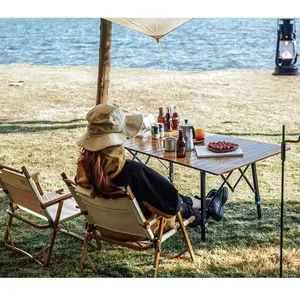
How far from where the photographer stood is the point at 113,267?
3531 mm

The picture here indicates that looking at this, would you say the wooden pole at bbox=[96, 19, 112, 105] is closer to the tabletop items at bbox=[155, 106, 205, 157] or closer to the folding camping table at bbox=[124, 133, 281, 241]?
the tabletop items at bbox=[155, 106, 205, 157]

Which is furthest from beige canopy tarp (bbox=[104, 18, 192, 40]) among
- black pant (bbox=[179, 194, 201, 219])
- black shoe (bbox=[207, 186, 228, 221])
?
black pant (bbox=[179, 194, 201, 219])

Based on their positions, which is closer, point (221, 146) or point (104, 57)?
point (221, 146)

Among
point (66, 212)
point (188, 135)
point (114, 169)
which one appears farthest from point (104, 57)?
point (114, 169)

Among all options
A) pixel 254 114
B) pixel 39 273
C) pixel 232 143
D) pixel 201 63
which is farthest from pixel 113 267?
pixel 201 63

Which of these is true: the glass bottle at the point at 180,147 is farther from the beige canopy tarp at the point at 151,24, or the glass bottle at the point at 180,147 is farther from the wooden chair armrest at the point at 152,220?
the beige canopy tarp at the point at 151,24

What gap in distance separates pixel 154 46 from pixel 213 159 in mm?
21248

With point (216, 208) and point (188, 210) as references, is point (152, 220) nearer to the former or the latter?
point (188, 210)

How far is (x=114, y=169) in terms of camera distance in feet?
10.0

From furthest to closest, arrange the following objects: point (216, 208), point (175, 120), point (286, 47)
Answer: point (286, 47)
point (175, 120)
point (216, 208)

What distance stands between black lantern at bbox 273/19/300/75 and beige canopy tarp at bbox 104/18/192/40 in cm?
244

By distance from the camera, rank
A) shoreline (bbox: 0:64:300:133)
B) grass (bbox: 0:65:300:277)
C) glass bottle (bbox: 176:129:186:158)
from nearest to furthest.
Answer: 1. grass (bbox: 0:65:300:277)
2. glass bottle (bbox: 176:129:186:158)
3. shoreline (bbox: 0:64:300:133)

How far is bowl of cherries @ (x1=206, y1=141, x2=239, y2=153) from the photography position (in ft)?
12.9
